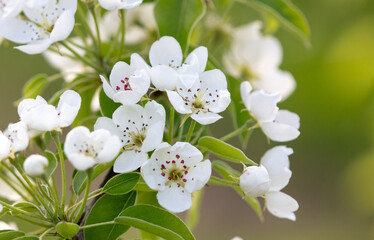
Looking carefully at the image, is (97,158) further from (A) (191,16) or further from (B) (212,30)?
(B) (212,30)

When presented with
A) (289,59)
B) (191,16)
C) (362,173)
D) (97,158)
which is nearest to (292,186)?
(289,59)

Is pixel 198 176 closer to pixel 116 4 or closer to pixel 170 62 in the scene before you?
pixel 170 62

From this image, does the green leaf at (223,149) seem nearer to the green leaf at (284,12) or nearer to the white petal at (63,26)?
the white petal at (63,26)

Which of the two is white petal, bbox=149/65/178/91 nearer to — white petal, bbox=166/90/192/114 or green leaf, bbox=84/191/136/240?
white petal, bbox=166/90/192/114

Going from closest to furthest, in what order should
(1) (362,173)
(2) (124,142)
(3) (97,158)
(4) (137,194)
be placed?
1. (3) (97,158)
2. (2) (124,142)
3. (4) (137,194)
4. (1) (362,173)

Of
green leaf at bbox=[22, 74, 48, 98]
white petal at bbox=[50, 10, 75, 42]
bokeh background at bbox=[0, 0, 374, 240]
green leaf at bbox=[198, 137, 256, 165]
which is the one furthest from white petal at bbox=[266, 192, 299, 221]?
bokeh background at bbox=[0, 0, 374, 240]

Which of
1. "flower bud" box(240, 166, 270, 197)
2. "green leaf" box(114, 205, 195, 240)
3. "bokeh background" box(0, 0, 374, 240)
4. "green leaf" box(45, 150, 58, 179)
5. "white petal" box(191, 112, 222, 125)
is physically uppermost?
"white petal" box(191, 112, 222, 125)
